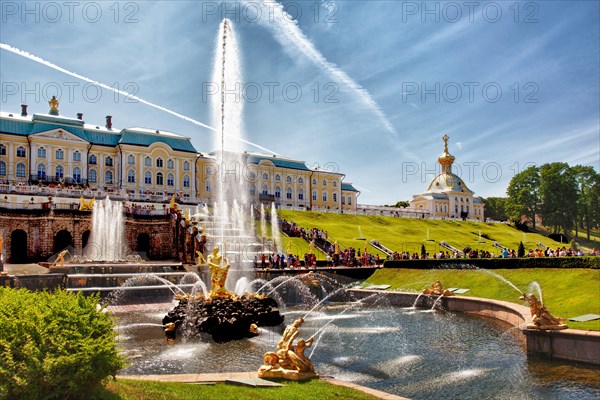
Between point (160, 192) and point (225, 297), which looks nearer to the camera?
point (225, 297)

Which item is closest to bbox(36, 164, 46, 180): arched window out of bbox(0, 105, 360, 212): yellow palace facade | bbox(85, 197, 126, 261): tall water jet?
bbox(0, 105, 360, 212): yellow palace facade

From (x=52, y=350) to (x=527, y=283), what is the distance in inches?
926

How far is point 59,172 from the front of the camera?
65875 mm

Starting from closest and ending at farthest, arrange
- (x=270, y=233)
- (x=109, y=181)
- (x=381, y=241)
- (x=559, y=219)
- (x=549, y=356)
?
(x=549, y=356) < (x=270, y=233) < (x=381, y=241) < (x=109, y=181) < (x=559, y=219)

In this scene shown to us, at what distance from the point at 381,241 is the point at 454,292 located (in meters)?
29.5

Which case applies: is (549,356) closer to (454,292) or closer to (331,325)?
(331,325)

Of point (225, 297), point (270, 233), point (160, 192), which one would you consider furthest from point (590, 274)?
point (160, 192)

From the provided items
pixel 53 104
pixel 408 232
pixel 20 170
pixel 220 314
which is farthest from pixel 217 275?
pixel 53 104

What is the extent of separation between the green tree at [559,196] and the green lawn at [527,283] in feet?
210

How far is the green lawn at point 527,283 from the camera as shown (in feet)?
61.1

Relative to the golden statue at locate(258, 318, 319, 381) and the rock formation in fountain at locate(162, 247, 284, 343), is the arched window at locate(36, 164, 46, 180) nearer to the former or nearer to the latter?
the rock formation in fountain at locate(162, 247, 284, 343)

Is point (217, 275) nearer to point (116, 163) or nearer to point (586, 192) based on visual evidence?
point (116, 163)

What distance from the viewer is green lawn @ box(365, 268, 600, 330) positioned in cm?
1862

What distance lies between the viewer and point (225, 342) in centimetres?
1819
